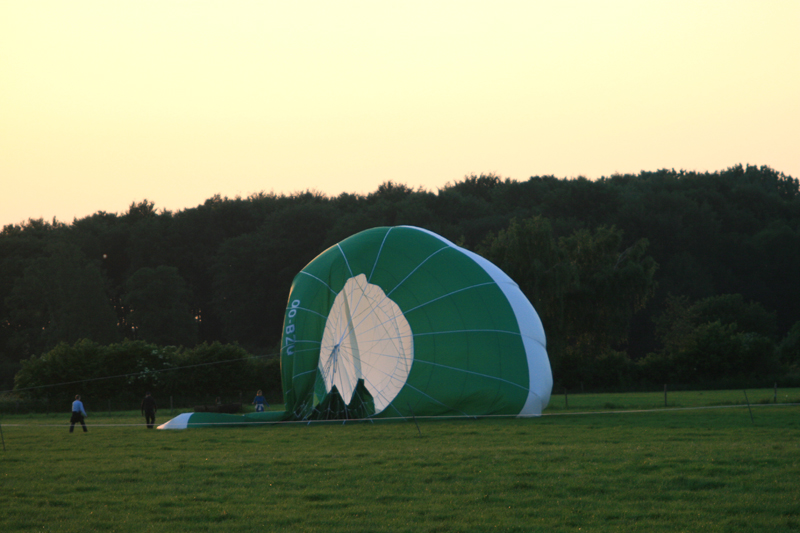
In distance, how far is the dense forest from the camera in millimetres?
49719

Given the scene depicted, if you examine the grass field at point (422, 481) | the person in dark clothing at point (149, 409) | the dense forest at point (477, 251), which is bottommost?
the grass field at point (422, 481)

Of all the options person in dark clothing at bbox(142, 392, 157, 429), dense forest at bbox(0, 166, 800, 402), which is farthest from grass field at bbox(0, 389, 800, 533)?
dense forest at bbox(0, 166, 800, 402)

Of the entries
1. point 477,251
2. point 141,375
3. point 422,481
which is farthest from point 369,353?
point 477,251

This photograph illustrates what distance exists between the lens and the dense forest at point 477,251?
49719 millimetres

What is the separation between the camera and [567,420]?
19.8m

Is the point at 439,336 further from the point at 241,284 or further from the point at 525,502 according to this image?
the point at 241,284

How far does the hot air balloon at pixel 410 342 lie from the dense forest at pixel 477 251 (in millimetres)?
26429

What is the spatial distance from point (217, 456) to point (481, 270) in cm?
902

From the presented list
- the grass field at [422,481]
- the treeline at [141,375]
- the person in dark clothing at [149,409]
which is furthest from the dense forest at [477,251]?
the grass field at [422,481]

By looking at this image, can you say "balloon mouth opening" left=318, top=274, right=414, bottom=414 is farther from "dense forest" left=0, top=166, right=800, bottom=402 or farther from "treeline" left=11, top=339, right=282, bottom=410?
"dense forest" left=0, top=166, right=800, bottom=402

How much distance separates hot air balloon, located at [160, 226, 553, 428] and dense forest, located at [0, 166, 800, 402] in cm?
2643

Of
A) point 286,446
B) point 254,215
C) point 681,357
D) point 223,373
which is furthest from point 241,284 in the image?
point 286,446

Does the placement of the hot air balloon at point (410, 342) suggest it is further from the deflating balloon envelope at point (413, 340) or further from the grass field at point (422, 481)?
the grass field at point (422, 481)

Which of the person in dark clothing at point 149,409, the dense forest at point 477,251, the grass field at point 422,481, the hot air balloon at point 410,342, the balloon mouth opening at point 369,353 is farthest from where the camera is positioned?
the dense forest at point 477,251
